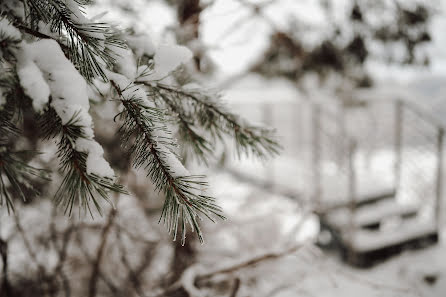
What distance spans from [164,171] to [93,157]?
14 cm

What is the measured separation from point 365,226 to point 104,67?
3.44 metres

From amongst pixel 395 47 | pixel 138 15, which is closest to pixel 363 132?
pixel 395 47

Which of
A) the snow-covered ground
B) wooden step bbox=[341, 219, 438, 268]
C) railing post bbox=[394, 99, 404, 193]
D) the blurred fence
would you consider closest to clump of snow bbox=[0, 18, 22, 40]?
the snow-covered ground

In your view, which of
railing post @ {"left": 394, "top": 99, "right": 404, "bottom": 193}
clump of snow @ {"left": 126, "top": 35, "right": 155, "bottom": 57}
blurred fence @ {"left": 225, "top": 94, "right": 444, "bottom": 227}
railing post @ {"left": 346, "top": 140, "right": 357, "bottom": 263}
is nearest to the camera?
clump of snow @ {"left": 126, "top": 35, "right": 155, "bottom": 57}

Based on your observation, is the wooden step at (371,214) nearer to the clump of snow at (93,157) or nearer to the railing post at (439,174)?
the railing post at (439,174)

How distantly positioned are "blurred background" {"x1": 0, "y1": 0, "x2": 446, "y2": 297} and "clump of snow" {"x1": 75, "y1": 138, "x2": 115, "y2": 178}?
18.9 inches

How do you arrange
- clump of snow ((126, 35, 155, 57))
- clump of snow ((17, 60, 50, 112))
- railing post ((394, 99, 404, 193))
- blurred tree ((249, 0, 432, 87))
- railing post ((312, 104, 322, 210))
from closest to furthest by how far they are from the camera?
clump of snow ((17, 60, 50, 112))
clump of snow ((126, 35, 155, 57))
railing post ((312, 104, 322, 210))
railing post ((394, 99, 404, 193))
blurred tree ((249, 0, 432, 87))

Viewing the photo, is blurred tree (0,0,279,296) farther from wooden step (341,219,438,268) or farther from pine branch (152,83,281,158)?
wooden step (341,219,438,268)

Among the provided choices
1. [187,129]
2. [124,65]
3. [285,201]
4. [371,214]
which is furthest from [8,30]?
[285,201]

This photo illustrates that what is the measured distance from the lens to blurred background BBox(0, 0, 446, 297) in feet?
5.01

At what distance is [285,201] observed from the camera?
5004 millimetres

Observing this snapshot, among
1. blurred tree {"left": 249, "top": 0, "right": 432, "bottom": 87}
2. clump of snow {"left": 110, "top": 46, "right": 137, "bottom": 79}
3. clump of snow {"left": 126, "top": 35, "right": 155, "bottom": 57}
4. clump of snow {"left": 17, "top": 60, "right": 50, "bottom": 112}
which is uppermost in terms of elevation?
blurred tree {"left": 249, "top": 0, "right": 432, "bottom": 87}

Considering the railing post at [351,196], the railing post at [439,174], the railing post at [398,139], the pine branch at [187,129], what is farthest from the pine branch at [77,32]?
the railing post at [398,139]

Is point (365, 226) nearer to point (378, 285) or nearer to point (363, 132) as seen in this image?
point (378, 285)
